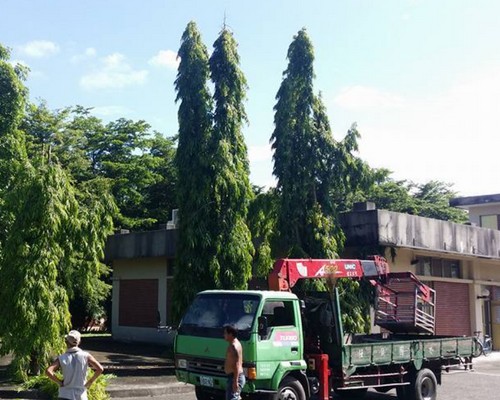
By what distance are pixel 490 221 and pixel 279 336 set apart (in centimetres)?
2954

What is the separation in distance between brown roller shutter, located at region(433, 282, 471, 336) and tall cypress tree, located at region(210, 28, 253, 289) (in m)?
10.2

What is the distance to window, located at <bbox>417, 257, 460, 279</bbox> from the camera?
24.2 metres

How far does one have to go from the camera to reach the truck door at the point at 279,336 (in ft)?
33.3

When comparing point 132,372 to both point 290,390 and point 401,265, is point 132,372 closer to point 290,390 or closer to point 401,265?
point 290,390

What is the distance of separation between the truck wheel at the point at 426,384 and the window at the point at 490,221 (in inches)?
997

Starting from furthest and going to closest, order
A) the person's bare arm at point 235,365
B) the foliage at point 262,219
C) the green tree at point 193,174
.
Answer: the foliage at point 262,219 < the green tree at point 193,174 < the person's bare arm at point 235,365

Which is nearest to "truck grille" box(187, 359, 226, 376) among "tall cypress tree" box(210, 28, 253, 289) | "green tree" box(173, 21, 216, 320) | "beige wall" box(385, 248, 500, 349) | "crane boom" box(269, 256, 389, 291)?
"crane boom" box(269, 256, 389, 291)

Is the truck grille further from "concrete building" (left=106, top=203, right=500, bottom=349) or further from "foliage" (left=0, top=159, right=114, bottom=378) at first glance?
"concrete building" (left=106, top=203, right=500, bottom=349)

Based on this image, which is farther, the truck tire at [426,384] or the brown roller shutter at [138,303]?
the brown roller shutter at [138,303]

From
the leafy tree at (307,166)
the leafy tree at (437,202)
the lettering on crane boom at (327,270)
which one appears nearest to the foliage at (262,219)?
the leafy tree at (307,166)

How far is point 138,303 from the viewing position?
26891 mm

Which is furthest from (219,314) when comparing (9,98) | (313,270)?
(9,98)

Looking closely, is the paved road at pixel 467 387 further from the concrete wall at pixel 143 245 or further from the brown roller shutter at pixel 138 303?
the brown roller shutter at pixel 138 303

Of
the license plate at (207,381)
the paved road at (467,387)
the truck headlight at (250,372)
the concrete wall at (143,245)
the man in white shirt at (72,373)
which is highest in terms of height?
the concrete wall at (143,245)
